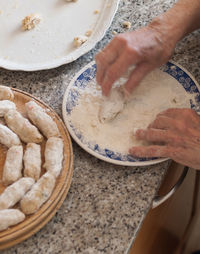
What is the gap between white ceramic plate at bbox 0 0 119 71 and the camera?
1105mm

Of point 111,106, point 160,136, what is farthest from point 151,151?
point 111,106

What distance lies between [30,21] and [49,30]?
0.07m

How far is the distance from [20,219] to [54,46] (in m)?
0.63

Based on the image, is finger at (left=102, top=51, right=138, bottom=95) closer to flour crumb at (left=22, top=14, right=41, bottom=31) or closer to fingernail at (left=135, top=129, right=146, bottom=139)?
fingernail at (left=135, top=129, right=146, bottom=139)

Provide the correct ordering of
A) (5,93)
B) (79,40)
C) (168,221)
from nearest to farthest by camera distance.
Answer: (5,93), (79,40), (168,221)

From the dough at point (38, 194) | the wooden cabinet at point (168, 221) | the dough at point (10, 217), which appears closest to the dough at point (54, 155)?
the dough at point (38, 194)

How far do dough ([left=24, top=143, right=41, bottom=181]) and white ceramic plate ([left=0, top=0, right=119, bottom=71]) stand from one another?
0.34 meters

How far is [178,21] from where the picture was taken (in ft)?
3.27

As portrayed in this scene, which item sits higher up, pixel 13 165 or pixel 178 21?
pixel 178 21

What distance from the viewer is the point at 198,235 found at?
4.52ft

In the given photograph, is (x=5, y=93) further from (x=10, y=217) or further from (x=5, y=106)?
(x=10, y=217)

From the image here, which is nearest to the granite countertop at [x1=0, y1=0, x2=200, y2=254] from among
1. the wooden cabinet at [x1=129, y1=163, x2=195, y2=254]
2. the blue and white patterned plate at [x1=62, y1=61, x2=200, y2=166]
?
the blue and white patterned plate at [x1=62, y1=61, x2=200, y2=166]

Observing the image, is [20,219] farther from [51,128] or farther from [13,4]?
[13,4]

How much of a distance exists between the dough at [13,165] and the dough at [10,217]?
84mm
